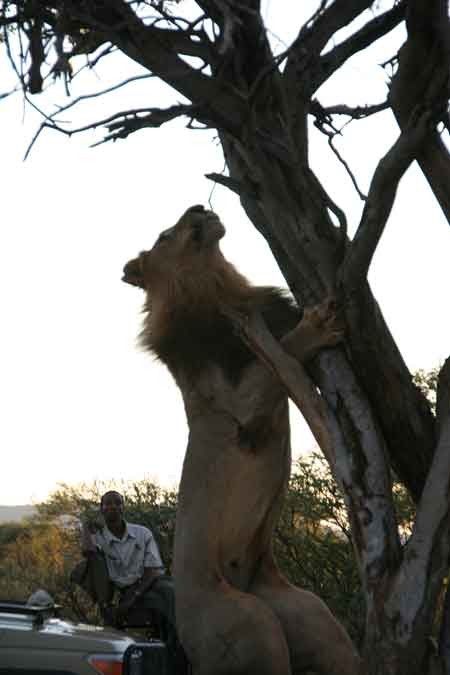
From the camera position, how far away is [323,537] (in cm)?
1616

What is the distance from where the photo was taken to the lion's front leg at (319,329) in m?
5.29

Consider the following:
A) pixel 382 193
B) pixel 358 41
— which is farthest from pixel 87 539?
pixel 382 193

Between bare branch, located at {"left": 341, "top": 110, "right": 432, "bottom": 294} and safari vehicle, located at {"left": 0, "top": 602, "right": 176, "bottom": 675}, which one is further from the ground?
bare branch, located at {"left": 341, "top": 110, "right": 432, "bottom": 294}

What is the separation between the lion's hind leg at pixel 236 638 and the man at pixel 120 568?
1.78 metres

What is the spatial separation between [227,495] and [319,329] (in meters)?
0.94

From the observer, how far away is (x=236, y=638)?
5.57 meters

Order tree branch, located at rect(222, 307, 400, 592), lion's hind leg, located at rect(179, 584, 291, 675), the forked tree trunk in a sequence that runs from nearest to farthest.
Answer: the forked tree trunk, tree branch, located at rect(222, 307, 400, 592), lion's hind leg, located at rect(179, 584, 291, 675)

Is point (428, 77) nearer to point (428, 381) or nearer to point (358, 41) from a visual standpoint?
point (358, 41)

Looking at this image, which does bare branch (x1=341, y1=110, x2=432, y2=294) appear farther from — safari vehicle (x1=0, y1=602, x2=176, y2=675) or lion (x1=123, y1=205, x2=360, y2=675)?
safari vehicle (x1=0, y1=602, x2=176, y2=675)

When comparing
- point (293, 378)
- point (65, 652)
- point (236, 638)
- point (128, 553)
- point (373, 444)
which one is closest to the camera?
point (373, 444)

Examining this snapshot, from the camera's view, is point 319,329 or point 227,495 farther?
point 227,495

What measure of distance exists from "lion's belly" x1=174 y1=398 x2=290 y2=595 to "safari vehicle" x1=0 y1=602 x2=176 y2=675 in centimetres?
40

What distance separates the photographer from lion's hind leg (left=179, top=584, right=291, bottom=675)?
5.54 metres

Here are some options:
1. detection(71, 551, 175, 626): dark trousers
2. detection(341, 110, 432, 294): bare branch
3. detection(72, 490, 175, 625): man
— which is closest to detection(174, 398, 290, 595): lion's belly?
detection(341, 110, 432, 294): bare branch
